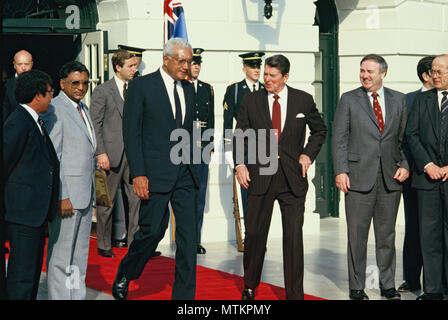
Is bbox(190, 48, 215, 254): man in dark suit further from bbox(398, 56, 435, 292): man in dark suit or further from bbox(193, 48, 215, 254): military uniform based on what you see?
bbox(398, 56, 435, 292): man in dark suit

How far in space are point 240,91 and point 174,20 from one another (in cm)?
110

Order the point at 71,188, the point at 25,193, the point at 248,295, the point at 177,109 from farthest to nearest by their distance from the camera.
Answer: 1. the point at 248,295
2. the point at 177,109
3. the point at 71,188
4. the point at 25,193

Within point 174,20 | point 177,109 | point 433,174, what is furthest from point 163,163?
point 174,20

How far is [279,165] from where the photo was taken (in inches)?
288

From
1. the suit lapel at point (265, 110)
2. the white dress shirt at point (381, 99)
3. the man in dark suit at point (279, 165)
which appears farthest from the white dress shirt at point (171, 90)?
the white dress shirt at point (381, 99)

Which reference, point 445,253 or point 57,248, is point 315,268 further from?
point 57,248

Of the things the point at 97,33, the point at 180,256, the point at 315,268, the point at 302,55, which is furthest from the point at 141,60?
the point at 180,256

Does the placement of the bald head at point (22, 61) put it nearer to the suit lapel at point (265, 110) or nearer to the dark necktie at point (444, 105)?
the suit lapel at point (265, 110)

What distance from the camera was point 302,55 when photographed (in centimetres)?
1177

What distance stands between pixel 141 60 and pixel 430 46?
4877 mm

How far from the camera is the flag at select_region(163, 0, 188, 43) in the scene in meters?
10.1

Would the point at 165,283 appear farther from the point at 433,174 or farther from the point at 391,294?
the point at 433,174

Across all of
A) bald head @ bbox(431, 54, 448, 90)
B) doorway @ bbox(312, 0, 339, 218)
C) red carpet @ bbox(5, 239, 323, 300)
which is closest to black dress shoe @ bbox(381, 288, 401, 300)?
red carpet @ bbox(5, 239, 323, 300)
